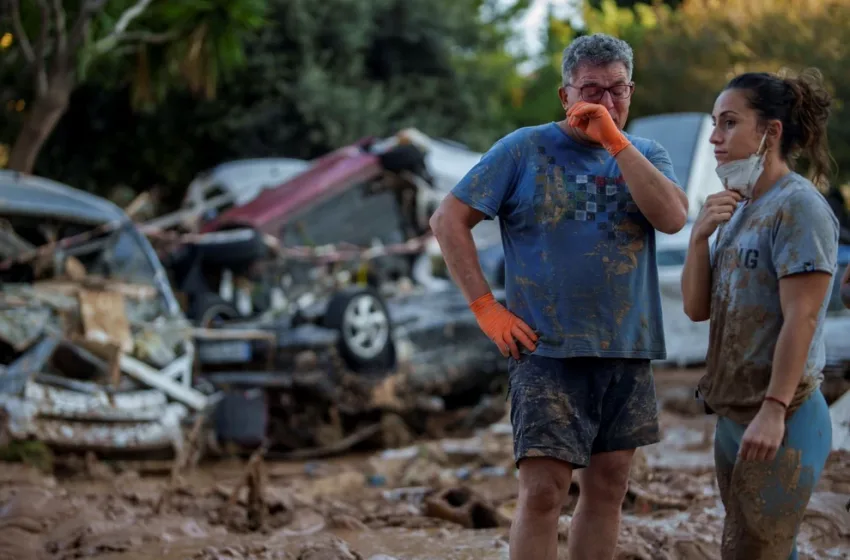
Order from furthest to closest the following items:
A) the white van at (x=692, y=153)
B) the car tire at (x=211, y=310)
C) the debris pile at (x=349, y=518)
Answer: the white van at (x=692, y=153) → the car tire at (x=211, y=310) → the debris pile at (x=349, y=518)

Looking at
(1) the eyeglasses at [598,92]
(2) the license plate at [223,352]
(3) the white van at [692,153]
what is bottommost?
(2) the license plate at [223,352]

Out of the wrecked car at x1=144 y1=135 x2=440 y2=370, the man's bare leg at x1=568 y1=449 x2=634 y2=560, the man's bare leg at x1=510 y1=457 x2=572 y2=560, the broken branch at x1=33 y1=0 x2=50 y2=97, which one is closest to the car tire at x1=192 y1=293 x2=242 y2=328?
the wrecked car at x1=144 y1=135 x2=440 y2=370

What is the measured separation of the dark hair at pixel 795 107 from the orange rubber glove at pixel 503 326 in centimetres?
91

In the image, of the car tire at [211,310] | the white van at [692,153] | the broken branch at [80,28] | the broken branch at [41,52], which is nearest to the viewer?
the car tire at [211,310]

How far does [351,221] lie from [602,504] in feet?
29.6

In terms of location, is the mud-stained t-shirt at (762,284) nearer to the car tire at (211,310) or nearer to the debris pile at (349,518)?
the debris pile at (349,518)

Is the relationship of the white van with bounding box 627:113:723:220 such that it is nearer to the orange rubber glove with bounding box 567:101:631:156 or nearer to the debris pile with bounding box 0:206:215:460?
the debris pile with bounding box 0:206:215:460

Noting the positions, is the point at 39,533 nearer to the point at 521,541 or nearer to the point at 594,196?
the point at 521,541

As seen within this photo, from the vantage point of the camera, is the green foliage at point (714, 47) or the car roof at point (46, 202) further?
the green foliage at point (714, 47)

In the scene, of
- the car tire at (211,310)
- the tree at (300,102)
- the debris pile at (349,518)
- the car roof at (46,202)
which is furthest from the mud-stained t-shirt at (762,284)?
the tree at (300,102)

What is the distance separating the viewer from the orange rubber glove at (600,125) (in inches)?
119

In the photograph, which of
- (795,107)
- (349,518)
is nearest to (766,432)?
(795,107)

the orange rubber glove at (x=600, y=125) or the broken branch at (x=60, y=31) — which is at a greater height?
the broken branch at (x=60, y=31)

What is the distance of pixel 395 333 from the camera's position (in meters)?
10.0
